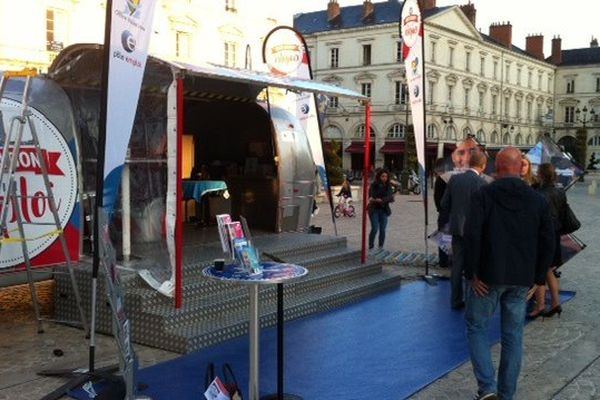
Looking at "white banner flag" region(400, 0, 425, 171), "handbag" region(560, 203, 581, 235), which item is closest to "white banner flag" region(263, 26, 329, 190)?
"white banner flag" region(400, 0, 425, 171)

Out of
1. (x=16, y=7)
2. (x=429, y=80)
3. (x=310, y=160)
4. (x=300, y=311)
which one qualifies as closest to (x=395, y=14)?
(x=429, y=80)

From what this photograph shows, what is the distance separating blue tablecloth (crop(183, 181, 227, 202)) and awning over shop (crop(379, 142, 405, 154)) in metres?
45.2

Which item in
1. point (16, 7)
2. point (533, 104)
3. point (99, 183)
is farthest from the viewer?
point (533, 104)

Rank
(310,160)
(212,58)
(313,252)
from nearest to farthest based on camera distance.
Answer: (313,252) → (310,160) → (212,58)

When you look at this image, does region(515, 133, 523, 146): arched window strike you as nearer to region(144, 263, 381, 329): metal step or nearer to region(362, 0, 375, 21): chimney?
region(362, 0, 375, 21): chimney

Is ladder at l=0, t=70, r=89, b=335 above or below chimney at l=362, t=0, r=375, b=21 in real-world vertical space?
below

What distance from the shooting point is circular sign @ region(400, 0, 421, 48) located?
30.2ft

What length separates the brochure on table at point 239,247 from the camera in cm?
445

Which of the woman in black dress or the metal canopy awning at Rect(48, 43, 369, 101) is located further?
the woman in black dress

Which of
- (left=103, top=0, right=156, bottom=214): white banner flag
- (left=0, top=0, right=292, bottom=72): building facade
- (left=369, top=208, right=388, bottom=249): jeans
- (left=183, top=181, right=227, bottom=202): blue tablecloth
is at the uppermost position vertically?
(left=0, top=0, right=292, bottom=72): building facade

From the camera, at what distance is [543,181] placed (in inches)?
289

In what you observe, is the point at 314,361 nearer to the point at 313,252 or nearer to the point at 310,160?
the point at 313,252

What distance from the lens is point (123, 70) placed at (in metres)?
4.71

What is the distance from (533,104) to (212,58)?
53480 millimetres
